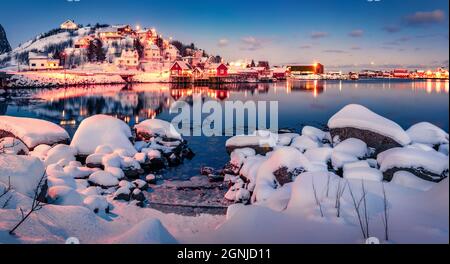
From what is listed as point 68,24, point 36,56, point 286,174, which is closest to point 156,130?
point 286,174

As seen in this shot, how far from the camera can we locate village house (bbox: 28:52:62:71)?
7381cm

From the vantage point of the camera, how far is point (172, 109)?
109 feet

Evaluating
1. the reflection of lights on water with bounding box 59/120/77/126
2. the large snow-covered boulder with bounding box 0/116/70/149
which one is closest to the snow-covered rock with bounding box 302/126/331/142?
the large snow-covered boulder with bounding box 0/116/70/149

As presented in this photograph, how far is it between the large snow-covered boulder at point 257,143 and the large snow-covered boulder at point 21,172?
744 centimetres

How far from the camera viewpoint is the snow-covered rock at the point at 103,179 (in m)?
10.0

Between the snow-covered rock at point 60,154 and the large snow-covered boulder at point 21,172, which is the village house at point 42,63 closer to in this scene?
the snow-covered rock at point 60,154

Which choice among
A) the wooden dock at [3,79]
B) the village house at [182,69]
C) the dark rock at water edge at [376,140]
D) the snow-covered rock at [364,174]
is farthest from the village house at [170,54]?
the snow-covered rock at [364,174]

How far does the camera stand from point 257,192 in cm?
841

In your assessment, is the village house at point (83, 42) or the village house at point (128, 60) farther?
the village house at point (128, 60)

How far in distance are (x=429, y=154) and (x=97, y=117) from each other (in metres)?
11.3

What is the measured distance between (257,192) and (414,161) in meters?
3.48
